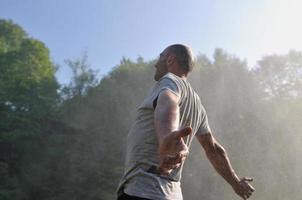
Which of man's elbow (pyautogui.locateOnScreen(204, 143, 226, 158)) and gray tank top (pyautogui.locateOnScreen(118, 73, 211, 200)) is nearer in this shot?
gray tank top (pyautogui.locateOnScreen(118, 73, 211, 200))

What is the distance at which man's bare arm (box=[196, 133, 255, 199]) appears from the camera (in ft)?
7.54

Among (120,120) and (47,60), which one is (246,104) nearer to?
(120,120)

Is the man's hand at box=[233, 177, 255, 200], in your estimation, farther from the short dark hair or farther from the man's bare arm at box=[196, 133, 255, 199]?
the short dark hair

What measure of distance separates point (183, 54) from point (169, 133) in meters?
0.63

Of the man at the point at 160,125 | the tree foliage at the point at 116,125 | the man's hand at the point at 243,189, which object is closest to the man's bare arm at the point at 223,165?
the man's hand at the point at 243,189

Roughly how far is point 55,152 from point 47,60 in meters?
11.1

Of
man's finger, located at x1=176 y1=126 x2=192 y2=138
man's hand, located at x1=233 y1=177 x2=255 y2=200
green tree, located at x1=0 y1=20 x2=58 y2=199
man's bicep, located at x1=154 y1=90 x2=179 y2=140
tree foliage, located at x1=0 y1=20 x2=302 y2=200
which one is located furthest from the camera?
green tree, located at x1=0 y1=20 x2=58 y2=199

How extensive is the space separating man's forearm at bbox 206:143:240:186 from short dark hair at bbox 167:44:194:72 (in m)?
0.52

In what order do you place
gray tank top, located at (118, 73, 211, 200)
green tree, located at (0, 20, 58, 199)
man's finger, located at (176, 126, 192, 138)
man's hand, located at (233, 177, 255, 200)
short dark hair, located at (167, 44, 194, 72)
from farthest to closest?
green tree, located at (0, 20, 58, 199) → man's hand, located at (233, 177, 255, 200) → short dark hair, located at (167, 44, 194, 72) → gray tank top, located at (118, 73, 211, 200) → man's finger, located at (176, 126, 192, 138)

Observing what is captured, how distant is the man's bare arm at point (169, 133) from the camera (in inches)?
55.2

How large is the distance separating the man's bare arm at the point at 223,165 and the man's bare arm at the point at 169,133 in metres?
0.63

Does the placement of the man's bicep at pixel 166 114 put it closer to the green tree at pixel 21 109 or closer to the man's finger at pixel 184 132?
the man's finger at pixel 184 132

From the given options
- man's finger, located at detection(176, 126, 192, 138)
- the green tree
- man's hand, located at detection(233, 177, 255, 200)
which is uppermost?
the green tree

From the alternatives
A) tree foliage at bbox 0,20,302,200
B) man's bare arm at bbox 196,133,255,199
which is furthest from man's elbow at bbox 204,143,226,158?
tree foliage at bbox 0,20,302,200
